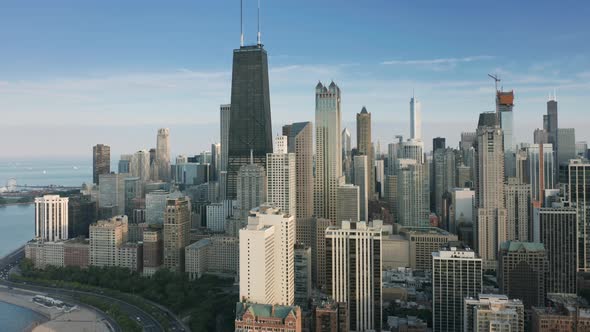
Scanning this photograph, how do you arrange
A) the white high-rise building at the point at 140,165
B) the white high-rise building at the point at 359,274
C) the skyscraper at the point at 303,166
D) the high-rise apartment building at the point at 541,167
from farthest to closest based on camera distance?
the white high-rise building at the point at 140,165 → the high-rise apartment building at the point at 541,167 → the skyscraper at the point at 303,166 → the white high-rise building at the point at 359,274

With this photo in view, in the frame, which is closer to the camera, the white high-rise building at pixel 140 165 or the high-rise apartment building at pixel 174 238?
the high-rise apartment building at pixel 174 238

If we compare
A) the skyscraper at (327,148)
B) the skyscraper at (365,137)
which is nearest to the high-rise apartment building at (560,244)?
the skyscraper at (327,148)

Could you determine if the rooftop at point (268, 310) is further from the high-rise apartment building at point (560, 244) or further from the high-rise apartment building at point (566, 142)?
the high-rise apartment building at point (566, 142)

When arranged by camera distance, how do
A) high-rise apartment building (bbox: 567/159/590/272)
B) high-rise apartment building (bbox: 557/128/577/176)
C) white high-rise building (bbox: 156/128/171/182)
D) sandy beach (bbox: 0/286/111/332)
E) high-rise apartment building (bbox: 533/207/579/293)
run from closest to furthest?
sandy beach (bbox: 0/286/111/332), high-rise apartment building (bbox: 533/207/579/293), high-rise apartment building (bbox: 567/159/590/272), high-rise apartment building (bbox: 557/128/577/176), white high-rise building (bbox: 156/128/171/182)

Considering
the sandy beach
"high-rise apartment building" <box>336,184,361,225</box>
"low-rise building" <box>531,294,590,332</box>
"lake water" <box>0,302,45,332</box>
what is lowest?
"lake water" <box>0,302,45,332</box>

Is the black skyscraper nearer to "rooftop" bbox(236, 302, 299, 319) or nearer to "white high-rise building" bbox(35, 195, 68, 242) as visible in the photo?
"white high-rise building" bbox(35, 195, 68, 242)

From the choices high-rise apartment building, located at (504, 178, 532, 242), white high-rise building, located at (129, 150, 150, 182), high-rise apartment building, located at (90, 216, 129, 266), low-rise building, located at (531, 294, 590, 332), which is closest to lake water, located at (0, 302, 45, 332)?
high-rise apartment building, located at (90, 216, 129, 266)
